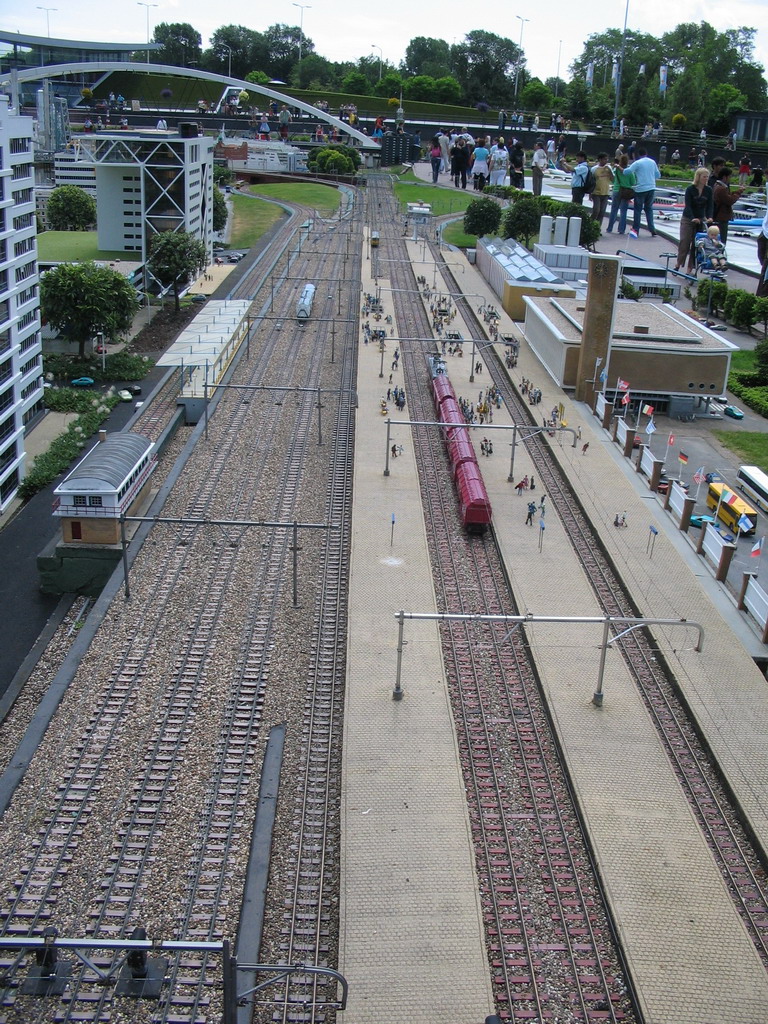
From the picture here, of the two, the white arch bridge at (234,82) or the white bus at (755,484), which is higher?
the white arch bridge at (234,82)

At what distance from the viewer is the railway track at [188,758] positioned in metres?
20.9

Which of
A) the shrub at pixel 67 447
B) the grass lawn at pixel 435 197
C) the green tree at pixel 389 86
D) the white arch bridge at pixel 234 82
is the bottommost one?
the shrub at pixel 67 447

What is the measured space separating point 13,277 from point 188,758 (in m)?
24.4

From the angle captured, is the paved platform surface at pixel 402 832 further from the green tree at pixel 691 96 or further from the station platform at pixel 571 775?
the green tree at pixel 691 96

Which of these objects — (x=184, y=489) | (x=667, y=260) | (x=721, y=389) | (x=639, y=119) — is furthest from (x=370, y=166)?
(x=184, y=489)

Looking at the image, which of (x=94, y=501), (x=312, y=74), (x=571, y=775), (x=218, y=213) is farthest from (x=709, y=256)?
(x=312, y=74)

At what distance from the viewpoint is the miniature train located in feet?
123

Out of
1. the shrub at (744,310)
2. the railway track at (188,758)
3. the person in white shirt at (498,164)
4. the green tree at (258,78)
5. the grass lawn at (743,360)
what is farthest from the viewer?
the green tree at (258,78)

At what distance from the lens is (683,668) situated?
2934cm

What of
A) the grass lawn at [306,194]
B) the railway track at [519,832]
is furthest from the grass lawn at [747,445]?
the grass lawn at [306,194]

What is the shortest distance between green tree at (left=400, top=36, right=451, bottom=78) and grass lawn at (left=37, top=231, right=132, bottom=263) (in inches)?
4766

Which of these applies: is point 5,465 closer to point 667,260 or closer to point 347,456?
point 347,456

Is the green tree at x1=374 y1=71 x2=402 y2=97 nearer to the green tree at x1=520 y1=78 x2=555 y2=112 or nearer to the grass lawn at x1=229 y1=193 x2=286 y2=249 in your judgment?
the green tree at x1=520 y1=78 x2=555 y2=112

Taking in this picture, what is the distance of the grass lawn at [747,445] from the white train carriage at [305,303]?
29151 mm
